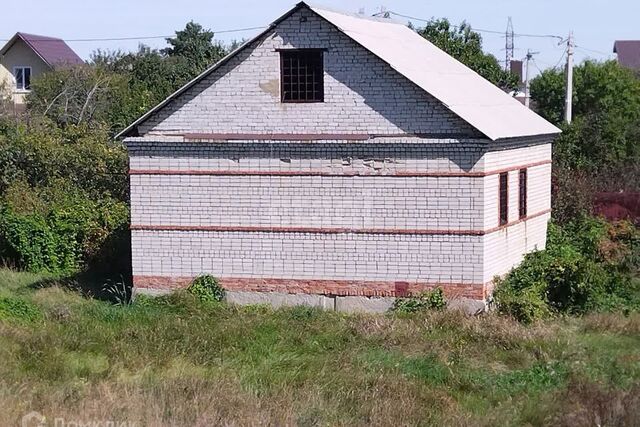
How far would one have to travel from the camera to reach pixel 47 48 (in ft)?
185

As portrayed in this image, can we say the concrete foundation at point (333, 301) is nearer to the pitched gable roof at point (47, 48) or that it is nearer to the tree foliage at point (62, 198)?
the tree foliage at point (62, 198)

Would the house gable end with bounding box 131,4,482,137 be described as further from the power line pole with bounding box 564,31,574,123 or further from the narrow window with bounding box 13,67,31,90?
the narrow window with bounding box 13,67,31,90

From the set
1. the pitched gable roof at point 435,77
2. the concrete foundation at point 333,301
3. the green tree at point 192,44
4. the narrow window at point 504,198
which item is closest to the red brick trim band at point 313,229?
the narrow window at point 504,198

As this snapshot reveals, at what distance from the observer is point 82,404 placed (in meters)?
10.4

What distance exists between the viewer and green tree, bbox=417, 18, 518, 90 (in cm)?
3303

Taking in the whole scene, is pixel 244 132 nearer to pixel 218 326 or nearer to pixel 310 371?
pixel 218 326

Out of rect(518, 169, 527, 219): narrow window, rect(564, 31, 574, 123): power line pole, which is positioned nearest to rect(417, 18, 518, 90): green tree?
rect(564, 31, 574, 123): power line pole

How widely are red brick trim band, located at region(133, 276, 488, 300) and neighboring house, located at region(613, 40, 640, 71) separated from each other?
62.1m

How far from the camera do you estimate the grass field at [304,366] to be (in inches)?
411

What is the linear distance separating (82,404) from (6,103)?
31742 mm


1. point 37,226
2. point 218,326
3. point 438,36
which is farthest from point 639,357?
point 438,36

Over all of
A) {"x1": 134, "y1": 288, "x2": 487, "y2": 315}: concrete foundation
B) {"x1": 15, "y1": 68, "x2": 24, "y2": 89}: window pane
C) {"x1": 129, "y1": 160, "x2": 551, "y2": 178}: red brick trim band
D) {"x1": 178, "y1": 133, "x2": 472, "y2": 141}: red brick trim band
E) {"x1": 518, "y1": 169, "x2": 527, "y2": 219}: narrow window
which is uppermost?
{"x1": 15, "y1": 68, "x2": 24, "y2": 89}: window pane

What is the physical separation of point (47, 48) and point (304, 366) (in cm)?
4702

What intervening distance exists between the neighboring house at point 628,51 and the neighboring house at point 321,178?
60529 mm
